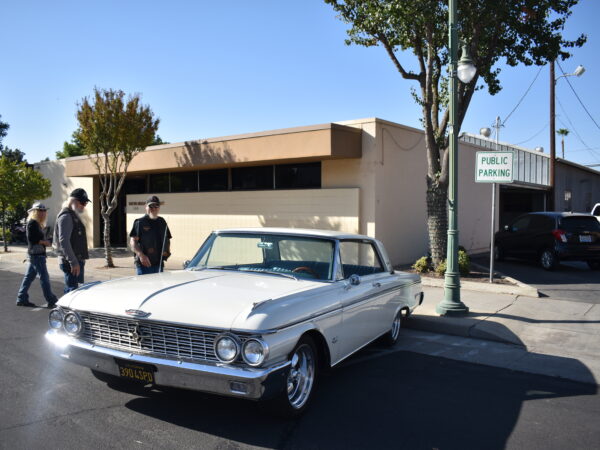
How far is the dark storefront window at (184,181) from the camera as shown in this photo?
17.0 meters

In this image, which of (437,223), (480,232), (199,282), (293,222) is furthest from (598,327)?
(480,232)

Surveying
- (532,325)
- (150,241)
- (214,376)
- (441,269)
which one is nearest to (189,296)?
(214,376)

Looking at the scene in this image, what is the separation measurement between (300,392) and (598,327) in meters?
5.57

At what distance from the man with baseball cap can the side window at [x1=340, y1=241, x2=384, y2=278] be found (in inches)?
A: 156

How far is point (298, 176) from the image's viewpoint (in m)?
14.1

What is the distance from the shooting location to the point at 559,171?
32500mm

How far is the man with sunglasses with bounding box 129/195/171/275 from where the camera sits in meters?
7.02

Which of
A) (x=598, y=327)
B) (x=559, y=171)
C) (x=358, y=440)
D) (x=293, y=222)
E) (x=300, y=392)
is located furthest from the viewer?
(x=559, y=171)

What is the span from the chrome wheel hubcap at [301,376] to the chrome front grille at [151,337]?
700 mm

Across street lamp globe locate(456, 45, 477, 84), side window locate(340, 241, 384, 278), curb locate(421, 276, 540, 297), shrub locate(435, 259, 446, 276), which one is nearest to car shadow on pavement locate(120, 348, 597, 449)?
side window locate(340, 241, 384, 278)

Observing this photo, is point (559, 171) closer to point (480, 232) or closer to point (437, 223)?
point (480, 232)

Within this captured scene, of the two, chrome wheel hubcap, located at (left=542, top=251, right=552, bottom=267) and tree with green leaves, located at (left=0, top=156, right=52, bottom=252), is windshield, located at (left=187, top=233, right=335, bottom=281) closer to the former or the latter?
chrome wheel hubcap, located at (left=542, top=251, right=552, bottom=267)

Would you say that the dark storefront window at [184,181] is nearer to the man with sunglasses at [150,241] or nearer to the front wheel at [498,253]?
the front wheel at [498,253]

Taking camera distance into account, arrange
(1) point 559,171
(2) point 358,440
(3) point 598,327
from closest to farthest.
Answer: (2) point 358,440, (3) point 598,327, (1) point 559,171
